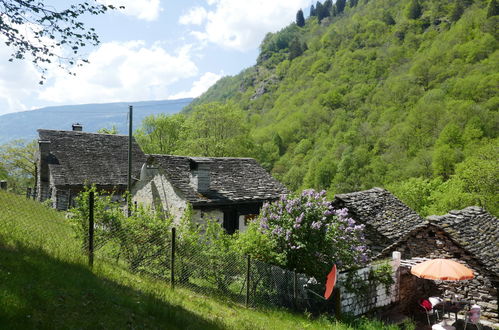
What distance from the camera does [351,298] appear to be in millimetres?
11828

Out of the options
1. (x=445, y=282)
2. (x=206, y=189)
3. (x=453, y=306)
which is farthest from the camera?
(x=206, y=189)

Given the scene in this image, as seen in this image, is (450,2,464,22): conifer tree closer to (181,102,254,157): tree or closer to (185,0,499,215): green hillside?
(185,0,499,215): green hillside

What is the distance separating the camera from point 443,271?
39.1 ft

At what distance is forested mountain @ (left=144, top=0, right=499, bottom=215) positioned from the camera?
4647cm

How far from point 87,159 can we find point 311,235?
2413cm

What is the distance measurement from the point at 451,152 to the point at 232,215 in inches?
1687

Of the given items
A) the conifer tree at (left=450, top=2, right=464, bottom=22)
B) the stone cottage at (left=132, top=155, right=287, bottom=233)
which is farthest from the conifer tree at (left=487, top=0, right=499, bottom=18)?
the stone cottage at (left=132, top=155, right=287, bottom=233)

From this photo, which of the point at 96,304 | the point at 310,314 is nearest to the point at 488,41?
the point at 310,314

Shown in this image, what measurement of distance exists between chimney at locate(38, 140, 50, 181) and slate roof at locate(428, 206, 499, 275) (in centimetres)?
2739

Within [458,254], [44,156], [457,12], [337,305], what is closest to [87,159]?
[44,156]

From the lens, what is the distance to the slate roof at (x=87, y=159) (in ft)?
94.6

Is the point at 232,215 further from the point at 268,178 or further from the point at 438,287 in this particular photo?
the point at 438,287

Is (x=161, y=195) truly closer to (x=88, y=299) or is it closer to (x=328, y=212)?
(x=328, y=212)

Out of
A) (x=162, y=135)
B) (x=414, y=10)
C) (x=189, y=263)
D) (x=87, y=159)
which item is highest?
(x=414, y=10)
